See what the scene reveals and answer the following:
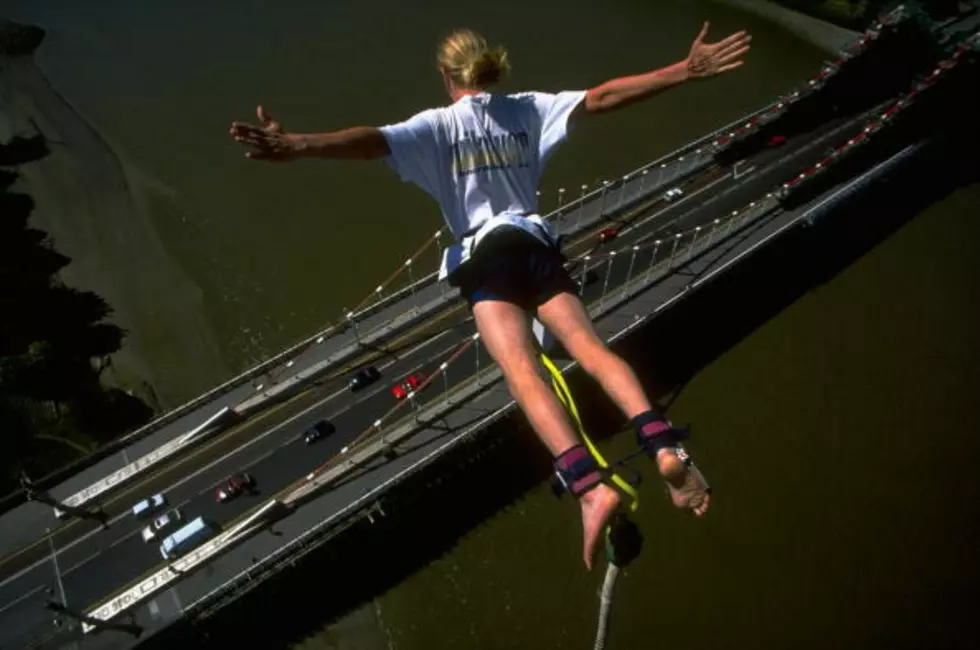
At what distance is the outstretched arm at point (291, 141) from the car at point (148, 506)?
45.3 feet

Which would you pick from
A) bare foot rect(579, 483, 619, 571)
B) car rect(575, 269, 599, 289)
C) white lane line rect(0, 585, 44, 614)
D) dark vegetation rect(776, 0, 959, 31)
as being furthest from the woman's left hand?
dark vegetation rect(776, 0, 959, 31)

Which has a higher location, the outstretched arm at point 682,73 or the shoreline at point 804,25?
the shoreline at point 804,25

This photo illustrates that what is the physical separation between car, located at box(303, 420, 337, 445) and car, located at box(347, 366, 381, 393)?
1.24m

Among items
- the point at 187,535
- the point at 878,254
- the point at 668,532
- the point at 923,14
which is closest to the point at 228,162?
the point at 187,535

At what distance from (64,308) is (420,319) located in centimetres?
1220

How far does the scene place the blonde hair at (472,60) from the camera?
5.50 m

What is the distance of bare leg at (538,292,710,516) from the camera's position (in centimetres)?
430

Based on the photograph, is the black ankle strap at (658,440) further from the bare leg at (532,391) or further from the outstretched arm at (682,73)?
the outstretched arm at (682,73)

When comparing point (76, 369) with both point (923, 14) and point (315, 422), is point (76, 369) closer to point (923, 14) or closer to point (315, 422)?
point (315, 422)

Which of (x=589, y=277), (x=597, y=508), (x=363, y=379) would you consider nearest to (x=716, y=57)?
(x=597, y=508)

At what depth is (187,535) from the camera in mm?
14914

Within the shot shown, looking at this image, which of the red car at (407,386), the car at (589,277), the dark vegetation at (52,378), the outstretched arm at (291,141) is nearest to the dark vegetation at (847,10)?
the car at (589,277)

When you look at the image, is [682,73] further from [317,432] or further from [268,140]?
[317,432]

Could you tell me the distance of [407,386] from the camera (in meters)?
17.1
